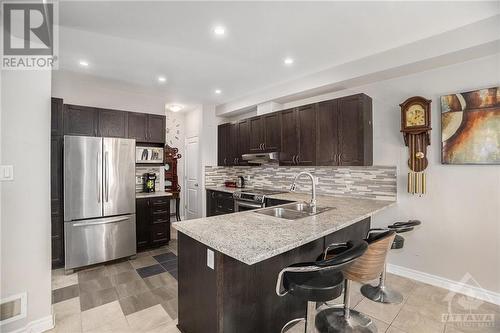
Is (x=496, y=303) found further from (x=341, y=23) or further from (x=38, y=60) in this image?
(x=38, y=60)

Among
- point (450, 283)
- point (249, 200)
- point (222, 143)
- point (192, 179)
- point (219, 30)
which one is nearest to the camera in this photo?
point (219, 30)

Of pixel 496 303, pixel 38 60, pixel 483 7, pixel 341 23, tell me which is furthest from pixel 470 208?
pixel 38 60

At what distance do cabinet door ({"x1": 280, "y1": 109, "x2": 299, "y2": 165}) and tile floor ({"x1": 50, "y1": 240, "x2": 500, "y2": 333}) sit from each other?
6.75 ft

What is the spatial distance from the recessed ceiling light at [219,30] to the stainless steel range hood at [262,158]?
2098 mm

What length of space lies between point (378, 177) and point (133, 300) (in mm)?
3368

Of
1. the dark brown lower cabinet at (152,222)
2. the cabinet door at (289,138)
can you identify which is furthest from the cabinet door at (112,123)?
the cabinet door at (289,138)

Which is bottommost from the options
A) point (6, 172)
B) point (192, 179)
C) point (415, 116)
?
point (192, 179)

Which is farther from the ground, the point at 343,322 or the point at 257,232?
the point at 257,232

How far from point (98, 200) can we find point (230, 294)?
105 inches

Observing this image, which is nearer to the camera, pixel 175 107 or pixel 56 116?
pixel 56 116

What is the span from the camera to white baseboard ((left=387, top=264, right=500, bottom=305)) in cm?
247

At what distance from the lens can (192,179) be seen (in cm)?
565

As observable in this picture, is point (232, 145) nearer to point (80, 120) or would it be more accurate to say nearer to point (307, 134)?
point (307, 134)

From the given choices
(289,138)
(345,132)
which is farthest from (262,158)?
(345,132)
